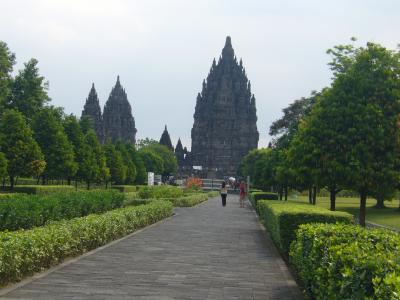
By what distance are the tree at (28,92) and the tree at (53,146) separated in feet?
49.2

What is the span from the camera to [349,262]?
592cm

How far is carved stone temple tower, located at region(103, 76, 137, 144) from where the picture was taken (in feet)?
456

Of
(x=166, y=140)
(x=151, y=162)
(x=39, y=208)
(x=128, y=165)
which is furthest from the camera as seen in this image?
(x=166, y=140)

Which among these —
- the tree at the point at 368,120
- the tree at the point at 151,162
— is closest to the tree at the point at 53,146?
the tree at the point at 368,120

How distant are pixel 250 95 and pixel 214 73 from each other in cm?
1061

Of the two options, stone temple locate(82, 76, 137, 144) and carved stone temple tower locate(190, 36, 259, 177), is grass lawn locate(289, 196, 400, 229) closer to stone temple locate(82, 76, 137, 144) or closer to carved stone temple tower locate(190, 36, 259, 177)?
carved stone temple tower locate(190, 36, 259, 177)

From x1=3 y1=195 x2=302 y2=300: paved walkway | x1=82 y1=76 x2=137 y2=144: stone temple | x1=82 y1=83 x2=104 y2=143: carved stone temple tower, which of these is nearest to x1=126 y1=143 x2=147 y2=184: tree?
x1=82 y1=83 x2=104 y2=143: carved stone temple tower

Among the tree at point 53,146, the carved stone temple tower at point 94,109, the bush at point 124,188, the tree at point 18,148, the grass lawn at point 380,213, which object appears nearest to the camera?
the grass lawn at point 380,213

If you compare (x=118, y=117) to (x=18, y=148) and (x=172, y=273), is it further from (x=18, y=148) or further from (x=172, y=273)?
(x=172, y=273)

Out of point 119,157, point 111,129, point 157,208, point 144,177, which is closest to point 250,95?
point 111,129

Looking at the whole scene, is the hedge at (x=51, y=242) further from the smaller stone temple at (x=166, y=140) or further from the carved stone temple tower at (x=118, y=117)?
the smaller stone temple at (x=166, y=140)

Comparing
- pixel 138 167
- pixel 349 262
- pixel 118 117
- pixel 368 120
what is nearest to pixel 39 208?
pixel 368 120

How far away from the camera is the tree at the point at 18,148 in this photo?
4241 centimetres

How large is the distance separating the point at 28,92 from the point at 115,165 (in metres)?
12.7
